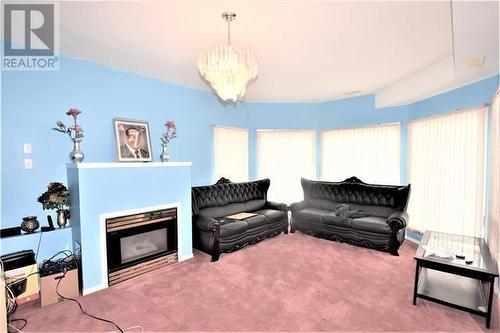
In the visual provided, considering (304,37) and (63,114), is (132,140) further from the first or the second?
(304,37)

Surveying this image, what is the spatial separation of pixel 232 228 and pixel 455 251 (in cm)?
297

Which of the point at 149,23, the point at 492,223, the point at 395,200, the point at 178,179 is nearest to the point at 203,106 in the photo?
the point at 178,179

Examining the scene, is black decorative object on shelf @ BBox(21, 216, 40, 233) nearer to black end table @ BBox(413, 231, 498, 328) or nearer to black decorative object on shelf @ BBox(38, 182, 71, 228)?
black decorative object on shelf @ BBox(38, 182, 71, 228)

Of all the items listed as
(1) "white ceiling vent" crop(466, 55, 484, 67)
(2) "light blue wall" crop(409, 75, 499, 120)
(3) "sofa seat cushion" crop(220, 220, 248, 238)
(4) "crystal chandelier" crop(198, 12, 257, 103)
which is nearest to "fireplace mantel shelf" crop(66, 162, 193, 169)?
(3) "sofa seat cushion" crop(220, 220, 248, 238)

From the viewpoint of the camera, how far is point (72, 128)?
3096mm

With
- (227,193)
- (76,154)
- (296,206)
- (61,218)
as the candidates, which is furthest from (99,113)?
(296,206)

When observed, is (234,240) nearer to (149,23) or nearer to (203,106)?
(203,106)

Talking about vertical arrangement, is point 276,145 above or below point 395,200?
above

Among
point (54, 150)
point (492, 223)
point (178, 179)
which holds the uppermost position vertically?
point (54, 150)

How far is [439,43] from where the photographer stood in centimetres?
291

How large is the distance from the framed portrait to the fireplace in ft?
3.01

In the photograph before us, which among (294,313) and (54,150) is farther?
(54,150)

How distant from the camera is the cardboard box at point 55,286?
2.66m

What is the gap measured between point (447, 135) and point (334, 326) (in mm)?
3624
